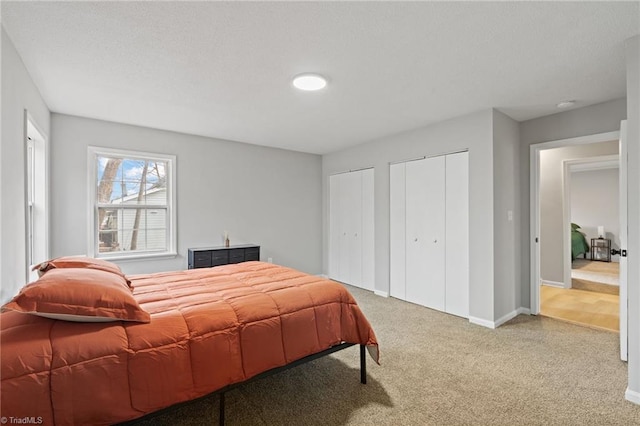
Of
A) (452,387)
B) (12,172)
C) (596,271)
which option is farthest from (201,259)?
(596,271)

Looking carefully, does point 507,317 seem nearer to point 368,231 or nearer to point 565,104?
point 368,231

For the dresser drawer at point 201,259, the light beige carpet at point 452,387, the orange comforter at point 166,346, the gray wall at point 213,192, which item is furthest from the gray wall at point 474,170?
the dresser drawer at point 201,259

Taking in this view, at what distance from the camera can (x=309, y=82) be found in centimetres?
263

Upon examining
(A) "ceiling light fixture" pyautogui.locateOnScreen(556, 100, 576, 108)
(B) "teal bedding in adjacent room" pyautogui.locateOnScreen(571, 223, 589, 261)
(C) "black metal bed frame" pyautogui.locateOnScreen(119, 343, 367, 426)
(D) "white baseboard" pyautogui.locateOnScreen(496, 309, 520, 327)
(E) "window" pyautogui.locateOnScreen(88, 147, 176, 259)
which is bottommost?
(D) "white baseboard" pyautogui.locateOnScreen(496, 309, 520, 327)

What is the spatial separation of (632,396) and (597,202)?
799cm

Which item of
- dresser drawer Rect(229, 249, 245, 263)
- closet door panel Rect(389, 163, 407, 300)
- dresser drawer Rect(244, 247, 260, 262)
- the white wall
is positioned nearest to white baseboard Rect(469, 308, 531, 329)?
closet door panel Rect(389, 163, 407, 300)

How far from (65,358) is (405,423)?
183cm

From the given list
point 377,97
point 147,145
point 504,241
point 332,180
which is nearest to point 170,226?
point 147,145

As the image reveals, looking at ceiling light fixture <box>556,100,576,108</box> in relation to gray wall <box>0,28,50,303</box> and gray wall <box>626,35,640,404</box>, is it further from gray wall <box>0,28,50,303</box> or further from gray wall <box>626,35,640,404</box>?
gray wall <box>0,28,50,303</box>

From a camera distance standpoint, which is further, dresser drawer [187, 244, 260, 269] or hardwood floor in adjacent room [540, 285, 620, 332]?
dresser drawer [187, 244, 260, 269]

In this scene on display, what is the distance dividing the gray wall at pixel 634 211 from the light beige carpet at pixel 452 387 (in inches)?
10.3

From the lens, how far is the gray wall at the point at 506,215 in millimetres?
3441

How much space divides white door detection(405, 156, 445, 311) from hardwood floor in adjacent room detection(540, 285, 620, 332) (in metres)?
1.39

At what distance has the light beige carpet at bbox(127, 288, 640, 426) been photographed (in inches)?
74.4
